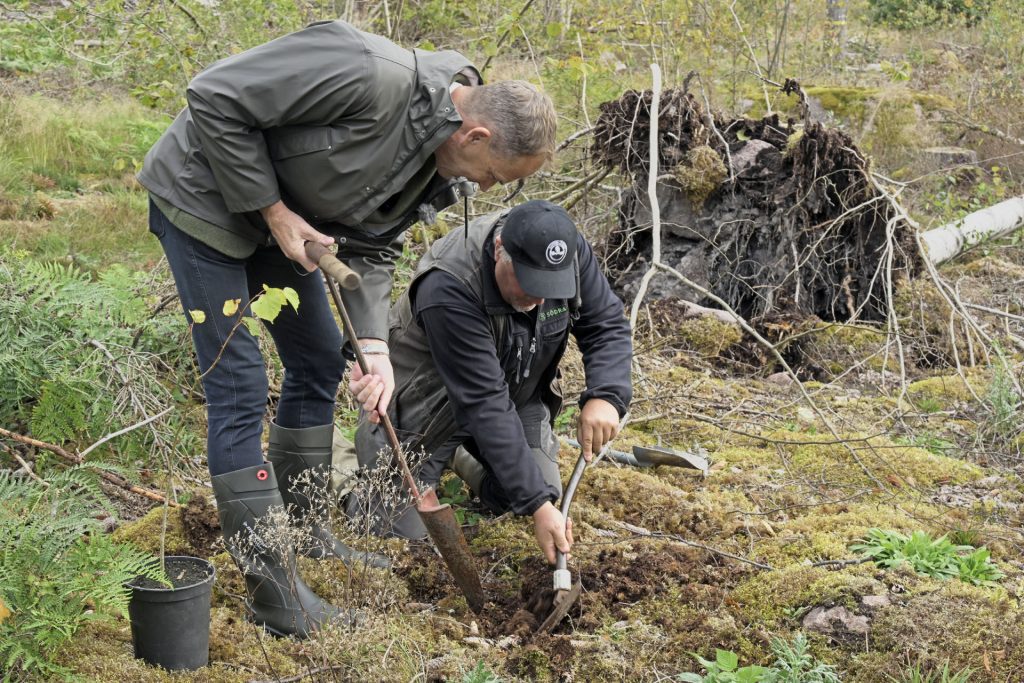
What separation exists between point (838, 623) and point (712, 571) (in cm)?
56

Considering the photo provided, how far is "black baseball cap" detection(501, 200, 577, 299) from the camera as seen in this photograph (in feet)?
9.98

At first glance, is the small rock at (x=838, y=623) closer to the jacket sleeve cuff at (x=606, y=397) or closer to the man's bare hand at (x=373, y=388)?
the jacket sleeve cuff at (x=606, y=397)

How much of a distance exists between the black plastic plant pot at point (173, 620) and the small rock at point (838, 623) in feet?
6.00

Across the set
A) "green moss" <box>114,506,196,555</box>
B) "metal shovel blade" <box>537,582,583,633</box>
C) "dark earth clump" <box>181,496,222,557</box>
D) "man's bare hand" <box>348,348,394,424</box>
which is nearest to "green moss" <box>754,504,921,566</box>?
"metal shovel blade" <box>537,582,583,633</box>

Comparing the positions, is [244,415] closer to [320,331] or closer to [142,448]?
[320,331]

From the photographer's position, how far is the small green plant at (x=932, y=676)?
2469 millimetres

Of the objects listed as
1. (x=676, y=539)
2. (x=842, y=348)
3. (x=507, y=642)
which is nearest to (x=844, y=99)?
(x=842, y=348)

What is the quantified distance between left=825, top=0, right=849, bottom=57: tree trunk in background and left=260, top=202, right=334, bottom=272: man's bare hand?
10385 mm

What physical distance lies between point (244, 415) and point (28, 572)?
2.31 feet

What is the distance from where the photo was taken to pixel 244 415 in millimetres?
2795

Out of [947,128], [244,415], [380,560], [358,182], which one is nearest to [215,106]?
[358,182]

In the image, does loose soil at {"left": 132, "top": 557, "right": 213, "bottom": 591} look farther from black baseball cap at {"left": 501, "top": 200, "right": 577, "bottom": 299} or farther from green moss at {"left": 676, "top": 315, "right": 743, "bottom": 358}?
green moss at {"left": 676, "top": 315, "right": 743, "bottom": 358}

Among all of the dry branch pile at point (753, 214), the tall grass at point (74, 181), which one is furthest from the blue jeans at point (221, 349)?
the dry branch pile at point (753, 214)

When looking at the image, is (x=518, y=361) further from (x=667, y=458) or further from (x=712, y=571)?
(x=667, y=458)
